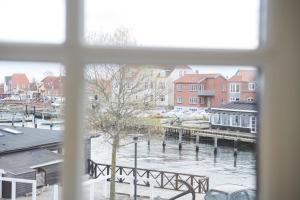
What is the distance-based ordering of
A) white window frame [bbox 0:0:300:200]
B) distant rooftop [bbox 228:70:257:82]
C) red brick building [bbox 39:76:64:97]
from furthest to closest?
red brick building [bbox 39:76:64:97] → distant rooftop [bbox 228:70:257:82] → white window frame [bbox 0:0:300:200]

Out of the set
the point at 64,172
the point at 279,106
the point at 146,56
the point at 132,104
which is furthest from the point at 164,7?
the point at 64,172

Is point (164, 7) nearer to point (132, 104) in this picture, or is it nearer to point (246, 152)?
point (132, 104)

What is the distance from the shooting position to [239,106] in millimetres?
1061

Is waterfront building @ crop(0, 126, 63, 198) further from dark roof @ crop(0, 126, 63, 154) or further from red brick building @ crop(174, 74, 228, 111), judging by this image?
red brick building @ crop(174, 74, 228, 111)

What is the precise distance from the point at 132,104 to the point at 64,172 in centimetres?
30

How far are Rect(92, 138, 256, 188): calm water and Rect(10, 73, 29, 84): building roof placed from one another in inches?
11.0

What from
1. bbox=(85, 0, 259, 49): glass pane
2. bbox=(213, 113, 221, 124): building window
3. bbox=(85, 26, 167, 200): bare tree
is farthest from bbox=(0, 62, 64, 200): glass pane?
bbox=(213, 113, 221, 124): building window

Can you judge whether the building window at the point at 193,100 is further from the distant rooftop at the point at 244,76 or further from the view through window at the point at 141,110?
the distant rooftop at the point at 244,76

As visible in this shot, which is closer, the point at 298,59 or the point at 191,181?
the point at 298,59

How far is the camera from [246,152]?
104 cm

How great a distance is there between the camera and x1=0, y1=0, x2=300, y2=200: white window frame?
0.87m

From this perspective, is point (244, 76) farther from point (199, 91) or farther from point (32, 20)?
point (32, 20)

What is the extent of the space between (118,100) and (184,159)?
27 cm

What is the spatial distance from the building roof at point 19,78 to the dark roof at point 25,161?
0.22 m
